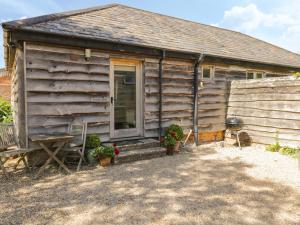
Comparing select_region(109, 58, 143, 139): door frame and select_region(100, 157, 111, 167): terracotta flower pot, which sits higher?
select_region(109, 58, 143, 139): door frame

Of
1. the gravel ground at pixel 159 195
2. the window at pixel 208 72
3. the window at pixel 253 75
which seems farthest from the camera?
the window at pixel 253 75

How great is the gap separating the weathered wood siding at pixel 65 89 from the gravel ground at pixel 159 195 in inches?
54.0

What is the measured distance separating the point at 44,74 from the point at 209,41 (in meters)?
7.23

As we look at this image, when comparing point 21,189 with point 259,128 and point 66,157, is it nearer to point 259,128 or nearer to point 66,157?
point 66,157

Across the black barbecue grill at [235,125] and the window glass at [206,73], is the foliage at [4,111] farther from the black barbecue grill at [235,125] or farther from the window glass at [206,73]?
the black barbecue grill at [235,125]

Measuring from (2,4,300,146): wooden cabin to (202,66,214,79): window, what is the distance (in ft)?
0.12

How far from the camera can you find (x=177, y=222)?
3398 millimetres

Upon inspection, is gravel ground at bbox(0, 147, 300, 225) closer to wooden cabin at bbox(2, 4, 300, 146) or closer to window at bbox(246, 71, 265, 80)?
wooden cabin at bbox(2, 4, 300, 146)

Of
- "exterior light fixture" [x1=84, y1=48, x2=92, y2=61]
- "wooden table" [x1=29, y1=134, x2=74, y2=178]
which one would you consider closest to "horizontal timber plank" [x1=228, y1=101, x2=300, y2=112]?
"exterior light fixture" [x1=84, y1=48, x2=92, y2=61]

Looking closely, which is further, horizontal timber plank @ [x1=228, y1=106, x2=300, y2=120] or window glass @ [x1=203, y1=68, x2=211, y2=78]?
window glass @ [x1=203, y1=68, x2=211, y2=78]

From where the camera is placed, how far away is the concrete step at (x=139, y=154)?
6453 mm

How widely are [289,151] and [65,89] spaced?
6.67 meters

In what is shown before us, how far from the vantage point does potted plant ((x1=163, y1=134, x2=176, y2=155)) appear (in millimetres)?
7414

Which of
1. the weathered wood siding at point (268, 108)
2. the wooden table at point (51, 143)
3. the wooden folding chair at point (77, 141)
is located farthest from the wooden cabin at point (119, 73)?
the weathered wood siding at point (268, 108)
